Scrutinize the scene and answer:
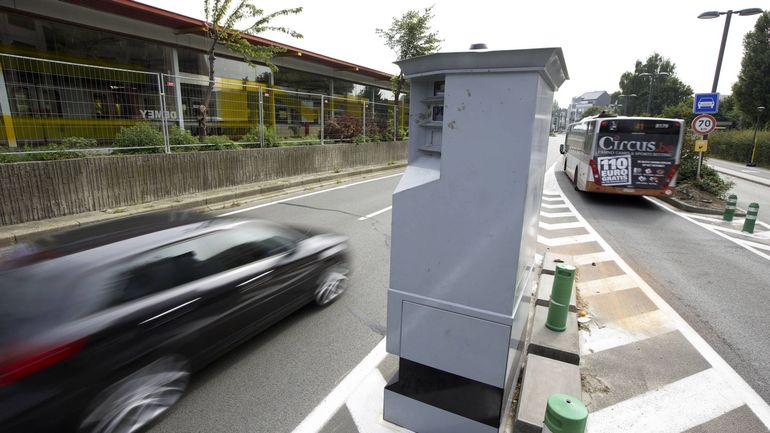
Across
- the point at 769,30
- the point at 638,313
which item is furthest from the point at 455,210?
the point at 769,30

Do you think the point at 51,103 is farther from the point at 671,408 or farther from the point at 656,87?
the point at 656,87

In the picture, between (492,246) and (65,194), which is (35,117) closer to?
(65,194)

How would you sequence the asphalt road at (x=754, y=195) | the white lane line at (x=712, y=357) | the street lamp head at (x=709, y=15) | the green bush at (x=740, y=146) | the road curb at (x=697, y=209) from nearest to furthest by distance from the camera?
the white lane line at (x=712, y=357) → the road curb at (x=697, y=209) → the asphalt road at (x=754, y=195) → the street lamp head at (x=709, y=15) → the green bush at (x=740, y=146)

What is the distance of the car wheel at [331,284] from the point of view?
452 cm

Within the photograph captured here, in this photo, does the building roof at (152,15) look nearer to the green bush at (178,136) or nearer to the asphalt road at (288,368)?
the green bush at (178,136)

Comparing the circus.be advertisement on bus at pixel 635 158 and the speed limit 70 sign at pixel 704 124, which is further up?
the speed limit 70 sign at pixel 704 124

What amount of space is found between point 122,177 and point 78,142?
102cm

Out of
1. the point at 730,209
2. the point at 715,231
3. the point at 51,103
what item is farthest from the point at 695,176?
the point at 51,103

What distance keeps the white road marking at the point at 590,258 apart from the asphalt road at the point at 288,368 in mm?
3220

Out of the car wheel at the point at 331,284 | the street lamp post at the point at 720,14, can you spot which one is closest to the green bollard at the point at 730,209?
the street lamp post at the point at 720,14

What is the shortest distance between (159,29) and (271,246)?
49.7 ft

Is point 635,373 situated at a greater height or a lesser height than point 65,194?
lesser

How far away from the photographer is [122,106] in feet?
31.3

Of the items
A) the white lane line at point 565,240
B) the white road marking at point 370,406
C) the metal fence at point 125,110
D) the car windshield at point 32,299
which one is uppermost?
the metal fence at point 125,110
